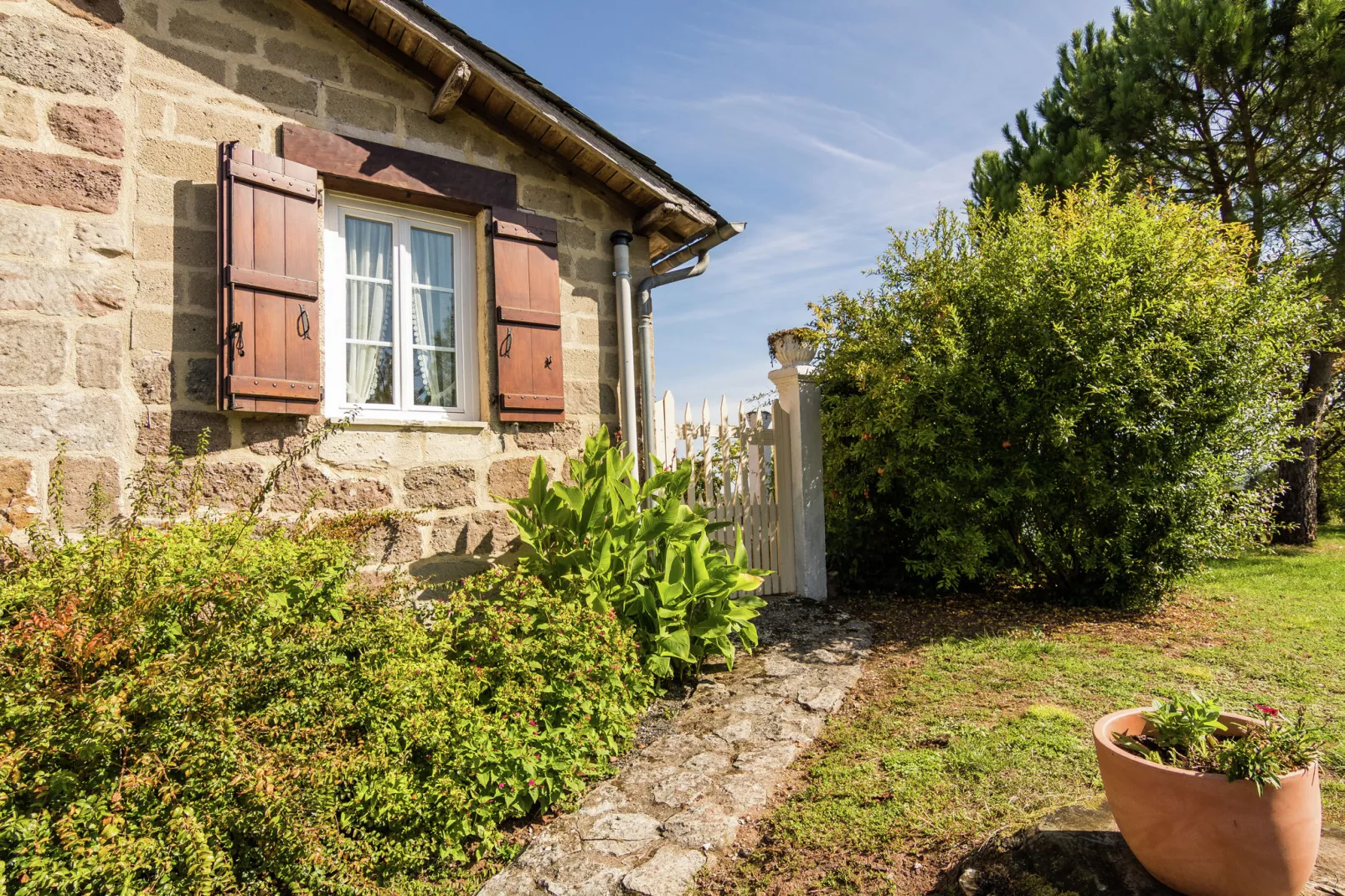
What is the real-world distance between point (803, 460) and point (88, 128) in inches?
203

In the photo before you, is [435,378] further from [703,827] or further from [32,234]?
[703,827]

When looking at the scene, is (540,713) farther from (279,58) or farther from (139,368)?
(279,58)

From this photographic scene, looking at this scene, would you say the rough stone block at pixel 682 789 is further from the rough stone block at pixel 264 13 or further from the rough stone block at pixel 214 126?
the rough stone block at pixel 264 13

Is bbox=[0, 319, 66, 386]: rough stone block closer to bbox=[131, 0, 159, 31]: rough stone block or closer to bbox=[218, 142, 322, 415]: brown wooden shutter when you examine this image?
bbox=[218, 142, 322, 415]: brown wooden shutter

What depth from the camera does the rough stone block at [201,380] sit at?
4070 millimetres

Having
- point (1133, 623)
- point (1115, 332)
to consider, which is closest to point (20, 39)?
point (1115, 332)

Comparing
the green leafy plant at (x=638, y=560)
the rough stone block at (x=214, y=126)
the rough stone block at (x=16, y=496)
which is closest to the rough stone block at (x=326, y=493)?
the green leafy plant at (x=638, y=560)

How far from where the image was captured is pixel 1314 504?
10.5 metres

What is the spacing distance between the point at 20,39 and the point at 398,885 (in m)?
4.19

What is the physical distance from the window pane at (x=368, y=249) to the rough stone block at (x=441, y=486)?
123 cm

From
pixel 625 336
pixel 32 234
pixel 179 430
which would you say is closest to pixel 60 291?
pixel 32 234

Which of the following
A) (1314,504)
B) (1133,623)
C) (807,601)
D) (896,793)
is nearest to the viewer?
(896,793)

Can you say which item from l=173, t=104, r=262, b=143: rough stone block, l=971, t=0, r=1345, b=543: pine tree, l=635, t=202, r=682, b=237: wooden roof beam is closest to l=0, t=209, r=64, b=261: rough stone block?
l=173, t=104, r=262, b=143: rough stone block

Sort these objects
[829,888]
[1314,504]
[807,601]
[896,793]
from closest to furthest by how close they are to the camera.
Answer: [829,888]
[896,793]
[807,601]
[1314,504]
